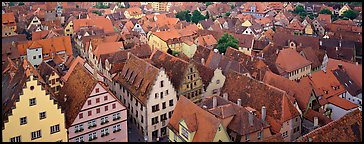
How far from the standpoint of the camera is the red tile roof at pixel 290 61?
2454 inches

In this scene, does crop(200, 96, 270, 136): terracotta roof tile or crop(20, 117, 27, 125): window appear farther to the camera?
crop(200, 96, 270, 136): terracotta roof tile

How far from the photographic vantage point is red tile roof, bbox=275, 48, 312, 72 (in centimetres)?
6234

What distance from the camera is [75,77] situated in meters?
39.9

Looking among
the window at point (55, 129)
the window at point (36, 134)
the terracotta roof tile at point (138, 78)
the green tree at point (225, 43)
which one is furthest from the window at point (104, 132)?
the green tree at point (225, 43)

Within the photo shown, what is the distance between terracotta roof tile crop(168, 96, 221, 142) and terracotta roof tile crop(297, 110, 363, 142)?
8.95m

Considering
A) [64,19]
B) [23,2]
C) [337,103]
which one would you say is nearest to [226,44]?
[337,103]

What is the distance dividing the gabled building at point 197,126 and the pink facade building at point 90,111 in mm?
6498

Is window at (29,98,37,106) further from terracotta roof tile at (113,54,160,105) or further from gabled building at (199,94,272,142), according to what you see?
gabled building at (199,94,272,142)

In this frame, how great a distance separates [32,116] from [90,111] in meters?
5.74

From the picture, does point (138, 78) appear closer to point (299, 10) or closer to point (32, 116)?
point (32, 116)

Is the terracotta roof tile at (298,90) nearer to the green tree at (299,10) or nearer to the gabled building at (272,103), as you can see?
the gabled building at (272,103)

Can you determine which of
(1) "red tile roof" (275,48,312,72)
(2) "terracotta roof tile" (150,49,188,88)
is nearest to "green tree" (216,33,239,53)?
(1) "red tile roof" (275,48,312,72)

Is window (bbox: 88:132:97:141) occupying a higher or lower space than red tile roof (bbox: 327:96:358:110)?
higher

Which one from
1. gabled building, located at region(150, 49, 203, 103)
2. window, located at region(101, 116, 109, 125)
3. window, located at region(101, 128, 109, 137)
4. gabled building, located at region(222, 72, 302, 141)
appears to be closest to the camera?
window, located at region(101, 116, 109, 125)
